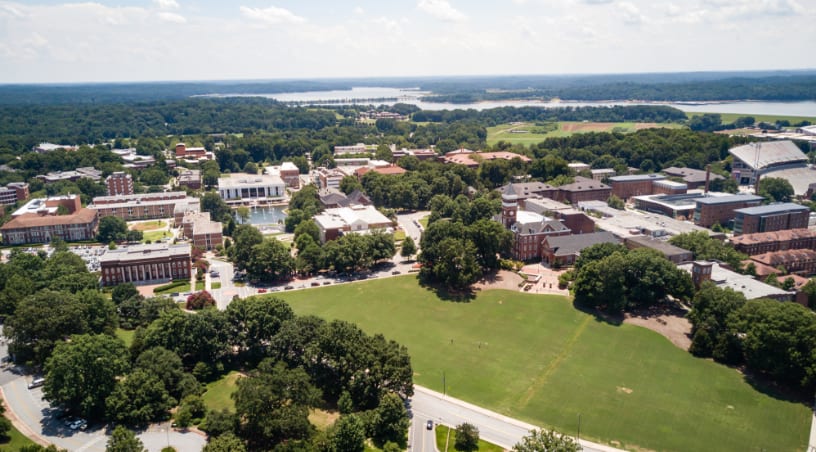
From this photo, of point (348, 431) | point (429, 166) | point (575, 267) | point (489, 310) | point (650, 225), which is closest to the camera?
point (348, 431)

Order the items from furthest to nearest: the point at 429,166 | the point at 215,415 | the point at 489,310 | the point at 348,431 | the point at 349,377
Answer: the point at 429,166
the point at 489,310
the point at 349,377
the point at 215,415
the point at 348,431

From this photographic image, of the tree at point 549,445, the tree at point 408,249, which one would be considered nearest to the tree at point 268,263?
the tree at point 408,249

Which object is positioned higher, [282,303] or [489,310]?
[282,303]

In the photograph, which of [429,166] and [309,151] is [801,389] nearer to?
[429,166]

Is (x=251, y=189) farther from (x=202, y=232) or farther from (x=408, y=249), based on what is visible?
(x=408, y=249)

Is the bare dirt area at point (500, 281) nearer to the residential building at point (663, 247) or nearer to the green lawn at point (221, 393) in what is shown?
the residential building at point (663, 247)

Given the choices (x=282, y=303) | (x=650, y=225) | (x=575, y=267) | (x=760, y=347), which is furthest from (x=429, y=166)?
(x=760, y=347)
